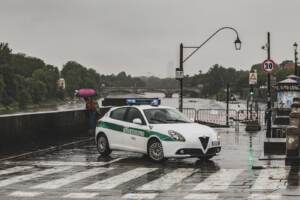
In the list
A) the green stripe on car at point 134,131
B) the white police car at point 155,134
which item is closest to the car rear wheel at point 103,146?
the white police car at point 155,134

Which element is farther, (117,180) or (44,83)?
(44,83)

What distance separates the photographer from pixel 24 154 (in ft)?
63.4

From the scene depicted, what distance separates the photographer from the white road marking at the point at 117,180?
12.6 m

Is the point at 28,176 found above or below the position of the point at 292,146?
below

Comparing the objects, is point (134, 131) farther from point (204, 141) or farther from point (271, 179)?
point (271, 179)

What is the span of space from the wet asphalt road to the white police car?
32 cm

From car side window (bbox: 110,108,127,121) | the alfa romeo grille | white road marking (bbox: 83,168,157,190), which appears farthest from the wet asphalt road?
car side window (bbox: 110,108,127,121)

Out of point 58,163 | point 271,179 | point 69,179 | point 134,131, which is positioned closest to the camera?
point 271,179

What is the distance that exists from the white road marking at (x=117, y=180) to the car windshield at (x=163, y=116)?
2.45 m

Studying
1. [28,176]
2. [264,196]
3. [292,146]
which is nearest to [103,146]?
[28,176]

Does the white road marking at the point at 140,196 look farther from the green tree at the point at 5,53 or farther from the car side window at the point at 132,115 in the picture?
the green tree at the point at 5,53

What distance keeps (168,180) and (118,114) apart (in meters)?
5.78

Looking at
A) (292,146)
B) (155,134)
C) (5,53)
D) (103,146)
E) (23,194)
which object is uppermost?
(5,53)

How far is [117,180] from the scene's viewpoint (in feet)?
44.7
